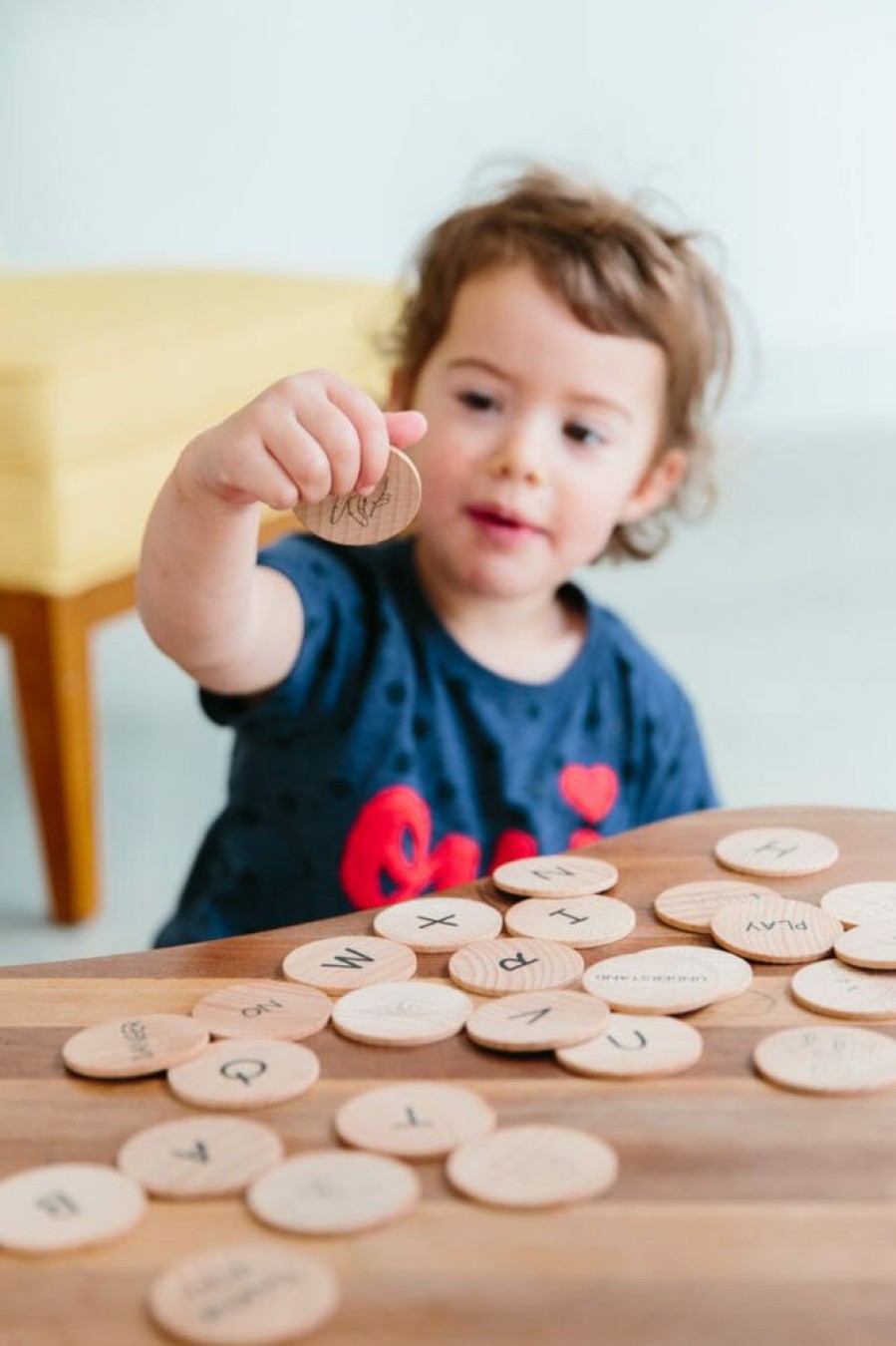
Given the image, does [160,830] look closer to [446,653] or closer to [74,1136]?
[446,653]

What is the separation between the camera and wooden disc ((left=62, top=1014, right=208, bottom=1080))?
61 centimetres

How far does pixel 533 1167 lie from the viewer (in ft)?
1.77

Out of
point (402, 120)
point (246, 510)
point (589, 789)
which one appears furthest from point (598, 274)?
point (402, 120)

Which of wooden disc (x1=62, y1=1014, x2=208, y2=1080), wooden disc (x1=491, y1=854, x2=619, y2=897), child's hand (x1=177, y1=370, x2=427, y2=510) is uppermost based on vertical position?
child's hand (x1=177, y1=370, x2=427, y2=510)

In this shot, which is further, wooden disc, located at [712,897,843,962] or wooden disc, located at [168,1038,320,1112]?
wooden disc, located at [712,897,843,962]

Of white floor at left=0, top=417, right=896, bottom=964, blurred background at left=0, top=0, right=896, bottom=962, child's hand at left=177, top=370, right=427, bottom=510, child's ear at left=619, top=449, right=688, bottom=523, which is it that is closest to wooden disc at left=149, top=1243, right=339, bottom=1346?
child's hand at left=177, top=370, right=427, bottom=510

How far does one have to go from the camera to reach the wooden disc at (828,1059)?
1.94 ft

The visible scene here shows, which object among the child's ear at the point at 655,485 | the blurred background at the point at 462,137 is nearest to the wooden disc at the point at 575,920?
the child's ear at the point at 655,485

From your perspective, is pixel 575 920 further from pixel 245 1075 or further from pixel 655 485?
pixel 655 485

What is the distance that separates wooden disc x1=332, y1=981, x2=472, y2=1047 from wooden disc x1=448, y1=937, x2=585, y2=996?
0.4 inches

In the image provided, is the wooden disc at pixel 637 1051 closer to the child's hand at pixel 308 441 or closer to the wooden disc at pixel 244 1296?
the wooden disc at pixel 244 1296

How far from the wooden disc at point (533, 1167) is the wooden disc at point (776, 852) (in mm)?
268

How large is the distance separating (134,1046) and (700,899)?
262 millimetres

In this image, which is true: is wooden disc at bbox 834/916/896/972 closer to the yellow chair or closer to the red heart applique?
the red heart applique
